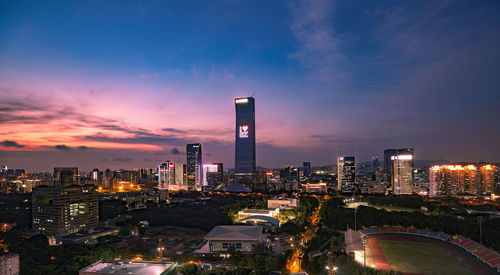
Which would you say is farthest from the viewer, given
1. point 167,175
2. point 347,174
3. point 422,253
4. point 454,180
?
point 167,175

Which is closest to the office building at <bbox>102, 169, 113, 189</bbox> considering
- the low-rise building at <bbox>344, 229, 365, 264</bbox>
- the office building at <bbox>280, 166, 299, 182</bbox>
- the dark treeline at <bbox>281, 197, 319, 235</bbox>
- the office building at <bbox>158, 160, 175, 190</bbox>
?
the office building at <bbox>158, 160, 175, 190</bbox>

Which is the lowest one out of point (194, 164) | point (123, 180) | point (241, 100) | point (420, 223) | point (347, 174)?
point (123, 180)

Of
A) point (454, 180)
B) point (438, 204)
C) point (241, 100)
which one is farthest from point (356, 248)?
point (241, 100)

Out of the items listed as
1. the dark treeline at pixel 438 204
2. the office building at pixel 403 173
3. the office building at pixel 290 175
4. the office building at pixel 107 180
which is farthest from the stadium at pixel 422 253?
the office building at pixel 107 180

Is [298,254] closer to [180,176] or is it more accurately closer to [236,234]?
[236,234]

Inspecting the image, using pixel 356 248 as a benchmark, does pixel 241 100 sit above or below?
above

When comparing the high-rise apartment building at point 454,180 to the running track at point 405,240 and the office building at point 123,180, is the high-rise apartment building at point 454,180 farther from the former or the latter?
the office building at point 123,180

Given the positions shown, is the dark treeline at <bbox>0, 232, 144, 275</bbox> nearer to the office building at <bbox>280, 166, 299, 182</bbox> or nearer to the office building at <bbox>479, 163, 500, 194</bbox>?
the office building at <bbox>479, 163, 500, 194</bbox>
